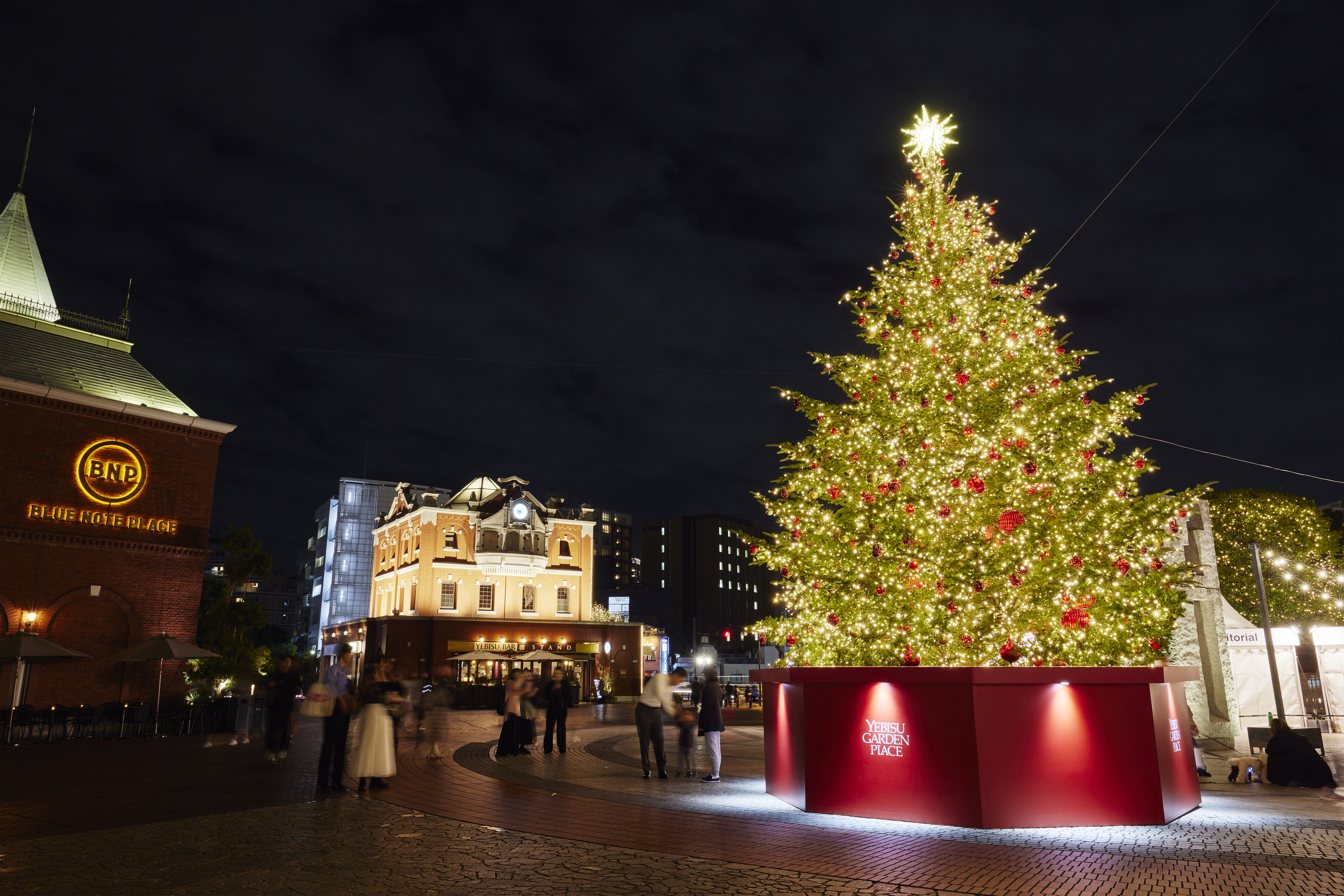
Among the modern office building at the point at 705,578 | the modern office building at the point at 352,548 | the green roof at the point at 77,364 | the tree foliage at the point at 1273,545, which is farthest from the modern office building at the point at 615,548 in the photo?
the green roof at the point at 77,364

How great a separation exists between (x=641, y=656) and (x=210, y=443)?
100 feet

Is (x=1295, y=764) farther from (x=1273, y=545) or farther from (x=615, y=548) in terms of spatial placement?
(x=615, y=548)

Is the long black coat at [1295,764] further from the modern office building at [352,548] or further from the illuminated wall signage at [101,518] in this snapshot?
the modern office building at [352,548]

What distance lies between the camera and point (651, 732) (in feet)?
41.9

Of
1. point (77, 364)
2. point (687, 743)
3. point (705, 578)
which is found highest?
point (77, 364)

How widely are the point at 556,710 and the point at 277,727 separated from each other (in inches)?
208

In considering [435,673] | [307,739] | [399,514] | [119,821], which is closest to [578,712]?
A: [307,739]

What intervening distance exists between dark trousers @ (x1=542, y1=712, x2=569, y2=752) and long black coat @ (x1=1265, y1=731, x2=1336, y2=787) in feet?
40.0

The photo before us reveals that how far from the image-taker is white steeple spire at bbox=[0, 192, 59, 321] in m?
25.7

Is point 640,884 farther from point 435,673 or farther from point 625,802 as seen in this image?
point 435,673

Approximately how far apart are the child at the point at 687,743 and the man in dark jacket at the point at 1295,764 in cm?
884

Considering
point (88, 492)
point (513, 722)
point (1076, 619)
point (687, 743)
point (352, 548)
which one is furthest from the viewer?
point (352, 548)

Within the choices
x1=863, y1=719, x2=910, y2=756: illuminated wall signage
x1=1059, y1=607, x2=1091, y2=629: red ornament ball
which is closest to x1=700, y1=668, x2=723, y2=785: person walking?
x1=863, y1=719, x2=910, y2=756: illuminated wall signage

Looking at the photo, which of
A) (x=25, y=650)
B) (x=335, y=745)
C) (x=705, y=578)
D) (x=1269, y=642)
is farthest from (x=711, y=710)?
(x=705, y=578)
